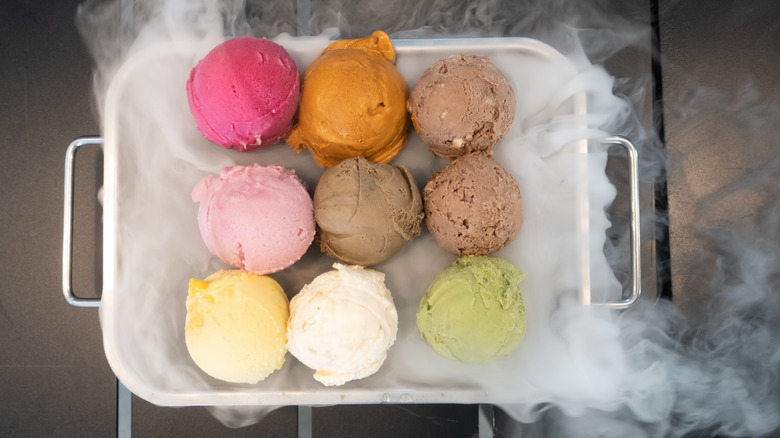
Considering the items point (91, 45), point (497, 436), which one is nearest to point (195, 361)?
point (497, 436)

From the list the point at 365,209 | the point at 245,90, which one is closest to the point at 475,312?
the point at 365,209

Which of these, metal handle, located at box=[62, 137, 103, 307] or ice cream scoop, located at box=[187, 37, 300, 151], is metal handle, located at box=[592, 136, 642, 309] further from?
metal handle, located at box=[62, 137, 103, 307]

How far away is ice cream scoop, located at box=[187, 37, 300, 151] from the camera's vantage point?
3.67 ft

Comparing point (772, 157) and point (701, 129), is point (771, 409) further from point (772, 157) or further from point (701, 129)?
point (701, 129)

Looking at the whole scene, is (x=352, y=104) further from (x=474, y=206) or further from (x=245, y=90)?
(x=474, y=206)

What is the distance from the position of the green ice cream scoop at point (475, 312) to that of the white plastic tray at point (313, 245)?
111 mm

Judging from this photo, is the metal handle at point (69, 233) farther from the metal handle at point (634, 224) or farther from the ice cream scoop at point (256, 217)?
the metal handle at point (634, 224)

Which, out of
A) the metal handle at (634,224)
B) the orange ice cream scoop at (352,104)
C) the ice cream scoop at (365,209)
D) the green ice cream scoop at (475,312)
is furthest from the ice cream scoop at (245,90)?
the metal handle at (634,224)

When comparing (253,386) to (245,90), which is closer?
(245,90)

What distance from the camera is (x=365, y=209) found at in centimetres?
111

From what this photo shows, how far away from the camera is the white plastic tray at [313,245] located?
50.1 inches

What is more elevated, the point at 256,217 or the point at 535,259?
the point at 256,217

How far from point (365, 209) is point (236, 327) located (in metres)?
0.42

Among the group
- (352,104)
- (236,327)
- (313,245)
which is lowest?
(236,327)
